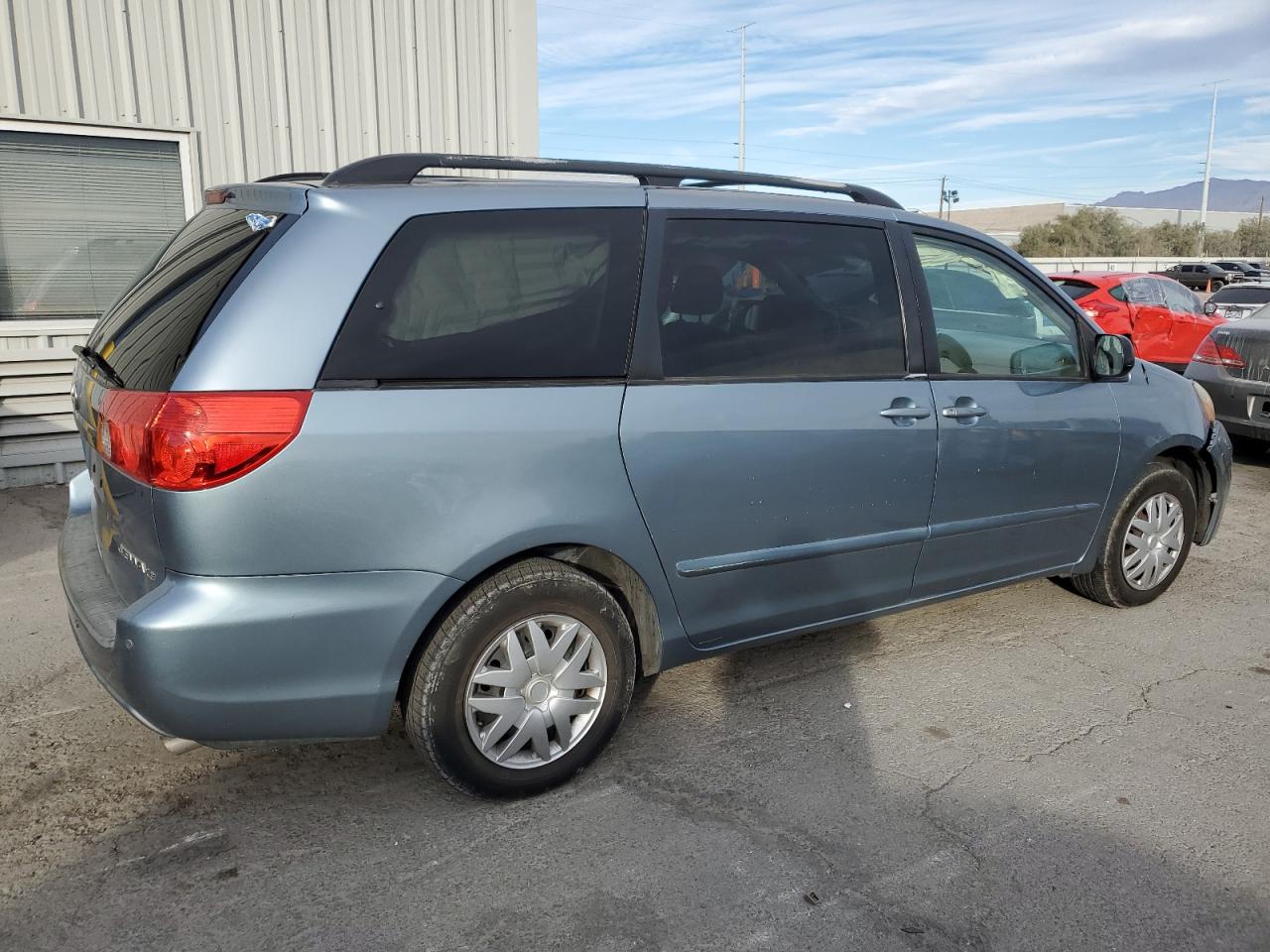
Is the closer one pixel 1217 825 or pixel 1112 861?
pixel 1112 861

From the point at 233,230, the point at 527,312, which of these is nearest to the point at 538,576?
the point at 527,312

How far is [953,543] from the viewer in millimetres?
3928

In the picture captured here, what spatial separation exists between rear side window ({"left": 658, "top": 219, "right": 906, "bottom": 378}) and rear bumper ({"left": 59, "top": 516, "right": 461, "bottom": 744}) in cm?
114

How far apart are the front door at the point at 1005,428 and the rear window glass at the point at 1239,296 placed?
15390 mm

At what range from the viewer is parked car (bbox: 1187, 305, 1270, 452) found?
7.85 meters

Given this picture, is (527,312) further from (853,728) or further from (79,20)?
(79,20)

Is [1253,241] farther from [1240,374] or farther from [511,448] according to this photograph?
[511,448]

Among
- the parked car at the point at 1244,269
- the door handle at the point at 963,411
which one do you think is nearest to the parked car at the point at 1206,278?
the parked car at the point at 1244,269

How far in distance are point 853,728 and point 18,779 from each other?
8.84 feet

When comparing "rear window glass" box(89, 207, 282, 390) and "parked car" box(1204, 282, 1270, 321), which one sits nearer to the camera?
"rear window glass" box(89, 207, 282, 390)

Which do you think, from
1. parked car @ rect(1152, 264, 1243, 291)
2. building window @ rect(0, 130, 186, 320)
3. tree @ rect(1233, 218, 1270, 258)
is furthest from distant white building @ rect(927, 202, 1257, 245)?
building window @ rect(0, 130, 186, 320)

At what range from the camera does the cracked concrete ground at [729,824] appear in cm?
254

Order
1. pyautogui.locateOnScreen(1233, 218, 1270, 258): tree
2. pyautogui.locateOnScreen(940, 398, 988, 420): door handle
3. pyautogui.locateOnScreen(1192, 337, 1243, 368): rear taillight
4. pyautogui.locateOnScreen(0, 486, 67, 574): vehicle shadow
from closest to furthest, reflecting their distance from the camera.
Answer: pyautogui.locateOnScreen(940, 398, 988, 420): door handle, pyautogui.locateOnScreen(0, 486, 67, 574): vehicle shadow, pyautogui.locateOnScreen(1192, 337, 1243, 368): rear taillight, pyautogui.locateOnScreen(1233, 218, 1270, 258): tree

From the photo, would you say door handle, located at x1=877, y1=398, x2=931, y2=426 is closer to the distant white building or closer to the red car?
the red car
